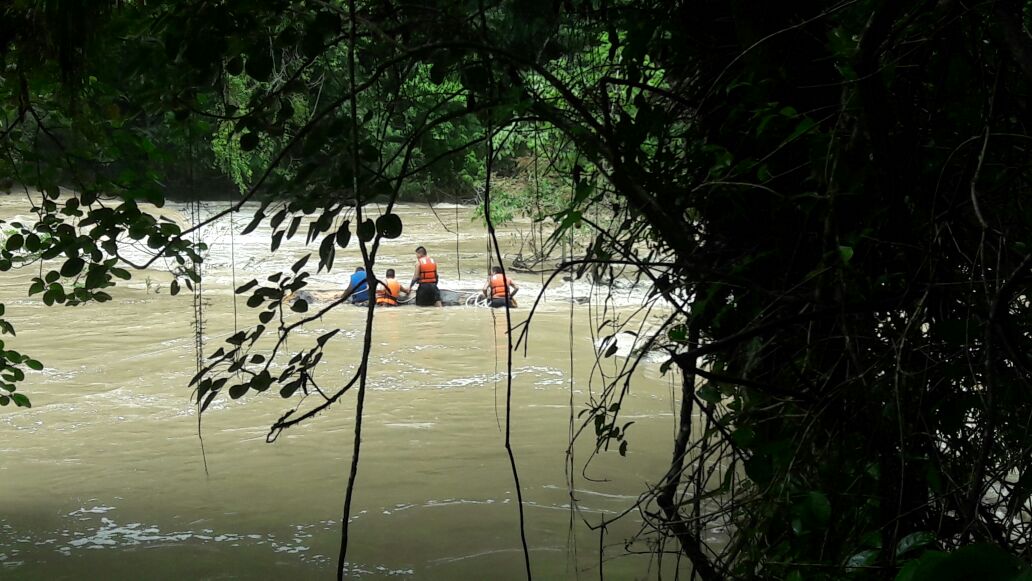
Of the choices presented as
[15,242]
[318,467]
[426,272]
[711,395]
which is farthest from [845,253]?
[426,272]

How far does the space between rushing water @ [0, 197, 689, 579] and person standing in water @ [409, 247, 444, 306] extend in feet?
6.69

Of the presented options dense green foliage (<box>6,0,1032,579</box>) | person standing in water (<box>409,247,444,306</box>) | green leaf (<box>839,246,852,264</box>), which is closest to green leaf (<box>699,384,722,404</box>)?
dense green foliage (<box>6,0,1032,579</box>)

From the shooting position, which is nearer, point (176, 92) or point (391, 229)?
point (391, 229)

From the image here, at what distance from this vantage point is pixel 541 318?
15.0 meters

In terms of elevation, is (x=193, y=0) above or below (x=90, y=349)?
above

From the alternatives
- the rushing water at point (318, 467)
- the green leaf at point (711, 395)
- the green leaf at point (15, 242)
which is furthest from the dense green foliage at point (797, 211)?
the green leaf at point (15, 242)

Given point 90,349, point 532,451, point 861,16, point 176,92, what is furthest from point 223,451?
point 861,16

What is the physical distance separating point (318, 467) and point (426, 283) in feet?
28.0

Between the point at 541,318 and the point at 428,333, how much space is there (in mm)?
1758

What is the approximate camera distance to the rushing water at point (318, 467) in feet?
19.5

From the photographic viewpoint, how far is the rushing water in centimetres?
596

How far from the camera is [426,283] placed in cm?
1641

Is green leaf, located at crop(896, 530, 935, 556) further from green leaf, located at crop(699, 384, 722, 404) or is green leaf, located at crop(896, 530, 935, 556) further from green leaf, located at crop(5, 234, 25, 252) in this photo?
green leaf, located at crop(5, 234, 25, 252)

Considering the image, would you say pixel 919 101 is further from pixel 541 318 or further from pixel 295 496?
pixel 541 318
